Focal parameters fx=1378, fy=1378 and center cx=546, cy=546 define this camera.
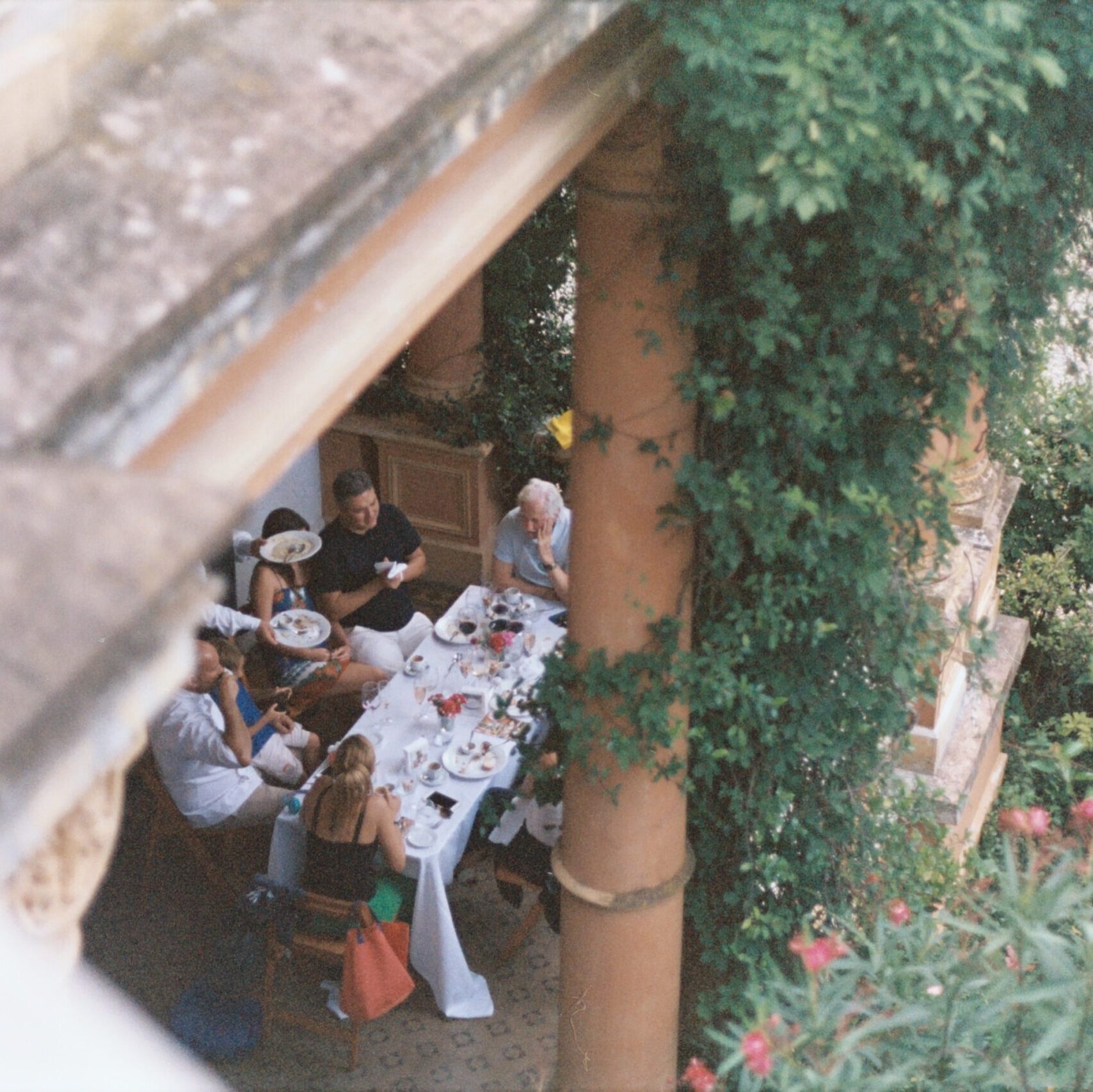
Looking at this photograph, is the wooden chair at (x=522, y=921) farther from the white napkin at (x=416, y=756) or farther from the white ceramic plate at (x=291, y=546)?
the white ceramic plate at (x=291, y=546)

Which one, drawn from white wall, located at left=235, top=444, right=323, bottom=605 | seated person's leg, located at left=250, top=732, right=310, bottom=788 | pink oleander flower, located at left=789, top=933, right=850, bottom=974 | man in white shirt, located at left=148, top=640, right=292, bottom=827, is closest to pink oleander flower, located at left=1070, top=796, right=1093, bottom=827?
pink oleander flower, located at left=789, top=933, right=850, bottom=974

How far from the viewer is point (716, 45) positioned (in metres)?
2.48

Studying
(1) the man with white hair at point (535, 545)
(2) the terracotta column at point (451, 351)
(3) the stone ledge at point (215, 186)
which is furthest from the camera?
(2) the terracotta column at point (451, 351)

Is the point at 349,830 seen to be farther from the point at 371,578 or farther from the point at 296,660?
the point at 371,578

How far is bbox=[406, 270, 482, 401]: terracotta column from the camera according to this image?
724cm

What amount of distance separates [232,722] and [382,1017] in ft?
4.21

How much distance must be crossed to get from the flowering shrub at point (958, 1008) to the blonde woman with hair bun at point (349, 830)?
1955 millimetres

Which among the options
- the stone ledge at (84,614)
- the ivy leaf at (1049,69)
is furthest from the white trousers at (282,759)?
the stone ledge at (84,614)

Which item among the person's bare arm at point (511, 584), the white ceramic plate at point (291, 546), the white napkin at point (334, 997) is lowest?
the white napkin at point (334, 997)

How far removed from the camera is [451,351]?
735cm

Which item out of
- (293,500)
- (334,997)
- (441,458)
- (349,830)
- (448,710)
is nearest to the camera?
(349,830)

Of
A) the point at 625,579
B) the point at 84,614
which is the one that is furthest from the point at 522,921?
the point at 84,614

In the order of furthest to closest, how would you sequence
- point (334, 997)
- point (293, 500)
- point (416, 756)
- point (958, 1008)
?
point (293, 500) → point (416, 756) → point (334, 997) → point (958, 1008)

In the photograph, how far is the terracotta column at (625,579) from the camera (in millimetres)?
3135
